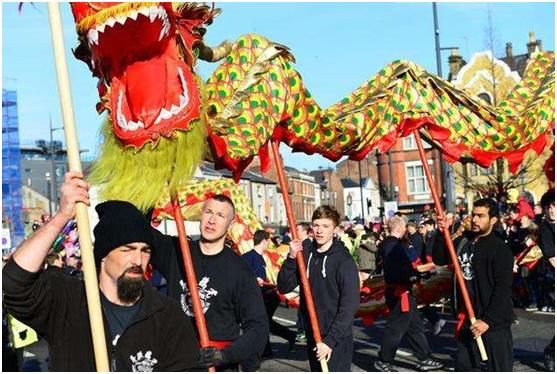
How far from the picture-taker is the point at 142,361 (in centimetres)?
373

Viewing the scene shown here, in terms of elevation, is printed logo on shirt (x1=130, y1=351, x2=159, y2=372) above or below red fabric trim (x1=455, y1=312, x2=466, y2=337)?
above

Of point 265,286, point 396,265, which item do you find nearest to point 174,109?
point 396,265

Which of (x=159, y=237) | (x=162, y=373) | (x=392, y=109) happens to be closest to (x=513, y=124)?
(x=392, y=109)

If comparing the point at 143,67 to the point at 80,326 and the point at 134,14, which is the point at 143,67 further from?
the point at 80,326

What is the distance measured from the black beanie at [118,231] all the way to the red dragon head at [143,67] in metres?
1.39

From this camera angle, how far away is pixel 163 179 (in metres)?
5.39

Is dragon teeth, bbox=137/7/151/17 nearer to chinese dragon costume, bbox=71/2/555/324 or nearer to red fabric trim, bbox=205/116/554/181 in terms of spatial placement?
chinese dragon costume, bbox=71/2/555/324

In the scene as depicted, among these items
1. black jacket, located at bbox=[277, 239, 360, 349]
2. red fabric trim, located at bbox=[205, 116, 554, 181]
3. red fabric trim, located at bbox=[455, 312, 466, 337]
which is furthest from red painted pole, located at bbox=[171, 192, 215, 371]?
red fabric trim, located at bbox=[455, 312, 466, 337]

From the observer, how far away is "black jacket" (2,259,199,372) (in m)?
3.51

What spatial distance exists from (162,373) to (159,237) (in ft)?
6.86

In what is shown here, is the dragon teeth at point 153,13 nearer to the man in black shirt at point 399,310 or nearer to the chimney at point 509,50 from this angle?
the man in black shirt at point 399,310

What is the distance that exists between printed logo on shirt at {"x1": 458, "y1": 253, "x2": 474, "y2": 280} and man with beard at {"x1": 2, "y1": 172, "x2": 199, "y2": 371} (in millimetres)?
4151

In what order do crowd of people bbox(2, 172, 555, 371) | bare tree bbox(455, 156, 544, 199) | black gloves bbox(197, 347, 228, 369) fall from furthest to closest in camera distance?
bare tree bbox(455, 156, 544, 199), black gloves bbox(197, 347, 228, 369), crowd of people bbox(2, 172, 555, 371)

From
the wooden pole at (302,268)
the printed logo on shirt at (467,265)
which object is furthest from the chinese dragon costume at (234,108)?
the printed logo on shirt at (467,265)
